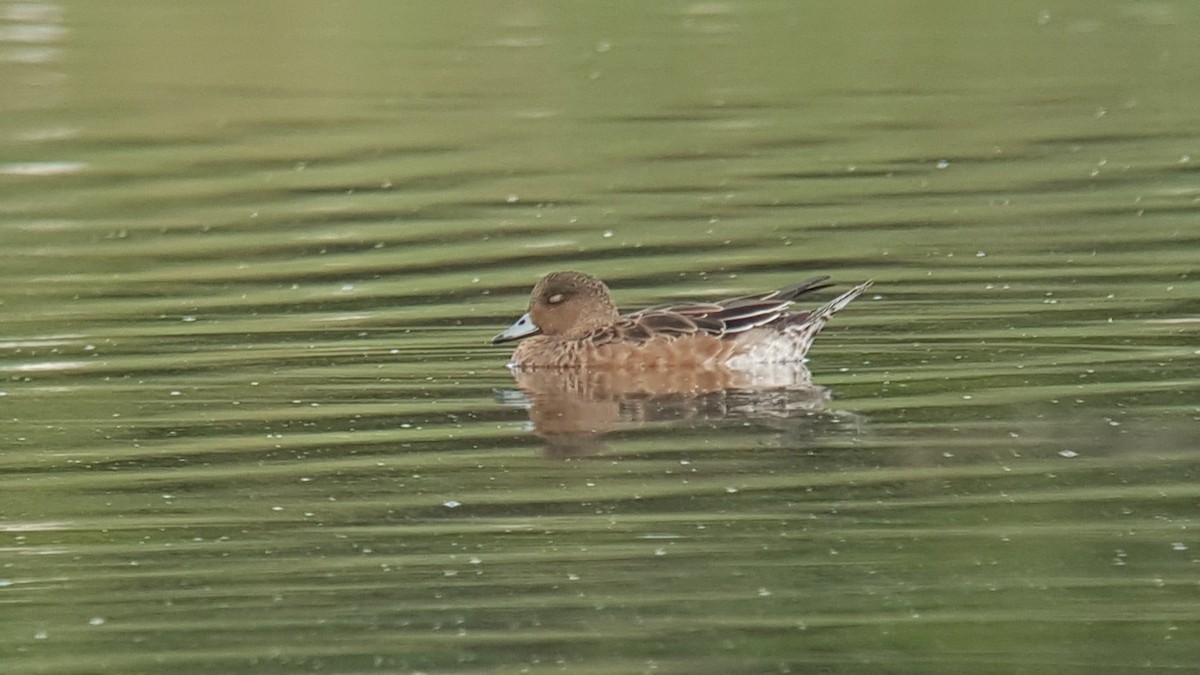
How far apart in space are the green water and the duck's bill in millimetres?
117

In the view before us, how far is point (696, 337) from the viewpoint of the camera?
11258 mm

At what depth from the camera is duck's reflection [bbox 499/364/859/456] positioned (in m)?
10.0

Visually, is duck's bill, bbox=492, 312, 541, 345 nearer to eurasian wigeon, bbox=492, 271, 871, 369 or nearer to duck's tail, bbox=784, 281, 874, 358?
eurasian wigeon, bbox=492, 271, 871, 369

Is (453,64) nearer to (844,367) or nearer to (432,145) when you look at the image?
(432,145)

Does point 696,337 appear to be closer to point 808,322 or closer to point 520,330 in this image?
point 808,322

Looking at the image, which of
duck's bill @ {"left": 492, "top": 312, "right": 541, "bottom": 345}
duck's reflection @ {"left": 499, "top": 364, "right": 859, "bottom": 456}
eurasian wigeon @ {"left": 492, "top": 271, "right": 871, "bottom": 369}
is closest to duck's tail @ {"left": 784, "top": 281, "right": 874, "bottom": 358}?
eurasian wigeon @ {"left": 492, "top": 271, "right": 871, "bottom": 369}

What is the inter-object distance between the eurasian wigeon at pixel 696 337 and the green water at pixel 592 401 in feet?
0.81

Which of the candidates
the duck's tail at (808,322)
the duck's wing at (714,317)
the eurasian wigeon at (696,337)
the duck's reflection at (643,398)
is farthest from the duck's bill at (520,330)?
the duck's tail at (808,322)

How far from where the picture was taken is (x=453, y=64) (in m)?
25.7

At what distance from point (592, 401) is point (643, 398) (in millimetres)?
230

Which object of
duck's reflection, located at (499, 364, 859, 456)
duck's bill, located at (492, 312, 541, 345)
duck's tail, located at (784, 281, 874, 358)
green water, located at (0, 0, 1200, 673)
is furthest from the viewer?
duck's bill, located at (492, 312, 541, 345)

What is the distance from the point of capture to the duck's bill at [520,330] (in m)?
11.8

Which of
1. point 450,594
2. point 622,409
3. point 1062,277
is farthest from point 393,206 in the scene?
point 450,594

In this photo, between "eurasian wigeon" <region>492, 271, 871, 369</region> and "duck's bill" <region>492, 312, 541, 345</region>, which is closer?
"eurasian wigeon" <region>492, 271, 871, 369</region>
